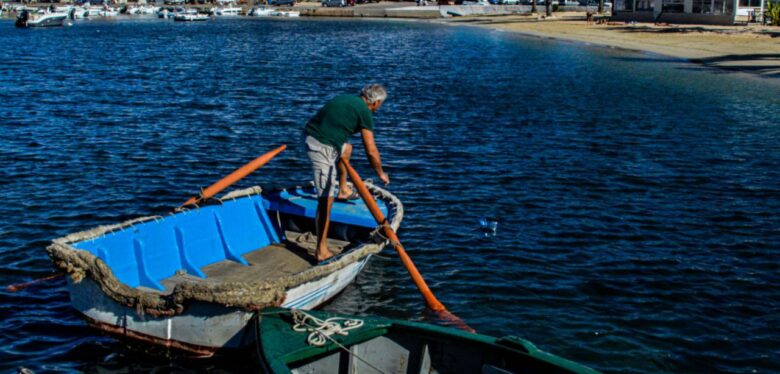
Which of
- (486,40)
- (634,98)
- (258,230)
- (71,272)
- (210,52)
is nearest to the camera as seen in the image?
(71,272)

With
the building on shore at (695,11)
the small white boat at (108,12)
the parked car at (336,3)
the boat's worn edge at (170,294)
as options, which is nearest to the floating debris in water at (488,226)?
the boat's worn edge at (170,294)

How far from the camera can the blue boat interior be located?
37.2 feet

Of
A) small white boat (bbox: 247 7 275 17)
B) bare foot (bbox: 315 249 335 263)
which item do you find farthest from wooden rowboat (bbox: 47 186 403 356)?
small white boat (bbox: 247 7 275 17)

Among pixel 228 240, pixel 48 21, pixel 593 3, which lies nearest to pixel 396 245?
pixel 228 240

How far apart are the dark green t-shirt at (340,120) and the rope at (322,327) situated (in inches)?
126

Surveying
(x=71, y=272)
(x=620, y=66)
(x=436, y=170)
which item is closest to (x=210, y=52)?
(x=620, y=66)

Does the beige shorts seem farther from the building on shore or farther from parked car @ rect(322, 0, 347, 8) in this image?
parked car @ rect(322, 0, 347, 8)

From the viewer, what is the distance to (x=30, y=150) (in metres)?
23.2

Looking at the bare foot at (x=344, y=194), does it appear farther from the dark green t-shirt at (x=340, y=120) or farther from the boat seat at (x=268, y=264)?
the dark green t-shirt at (x=340, y=120)

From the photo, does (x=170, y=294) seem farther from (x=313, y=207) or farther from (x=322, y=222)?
(x=313, y=207)

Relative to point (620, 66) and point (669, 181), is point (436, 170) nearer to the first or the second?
point (669, 181)

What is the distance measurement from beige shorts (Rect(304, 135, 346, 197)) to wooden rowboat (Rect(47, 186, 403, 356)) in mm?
1068

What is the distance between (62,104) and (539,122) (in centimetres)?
1891

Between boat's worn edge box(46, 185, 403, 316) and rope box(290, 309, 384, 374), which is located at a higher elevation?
boat's worn edge box(46, 185, 403, 316)
